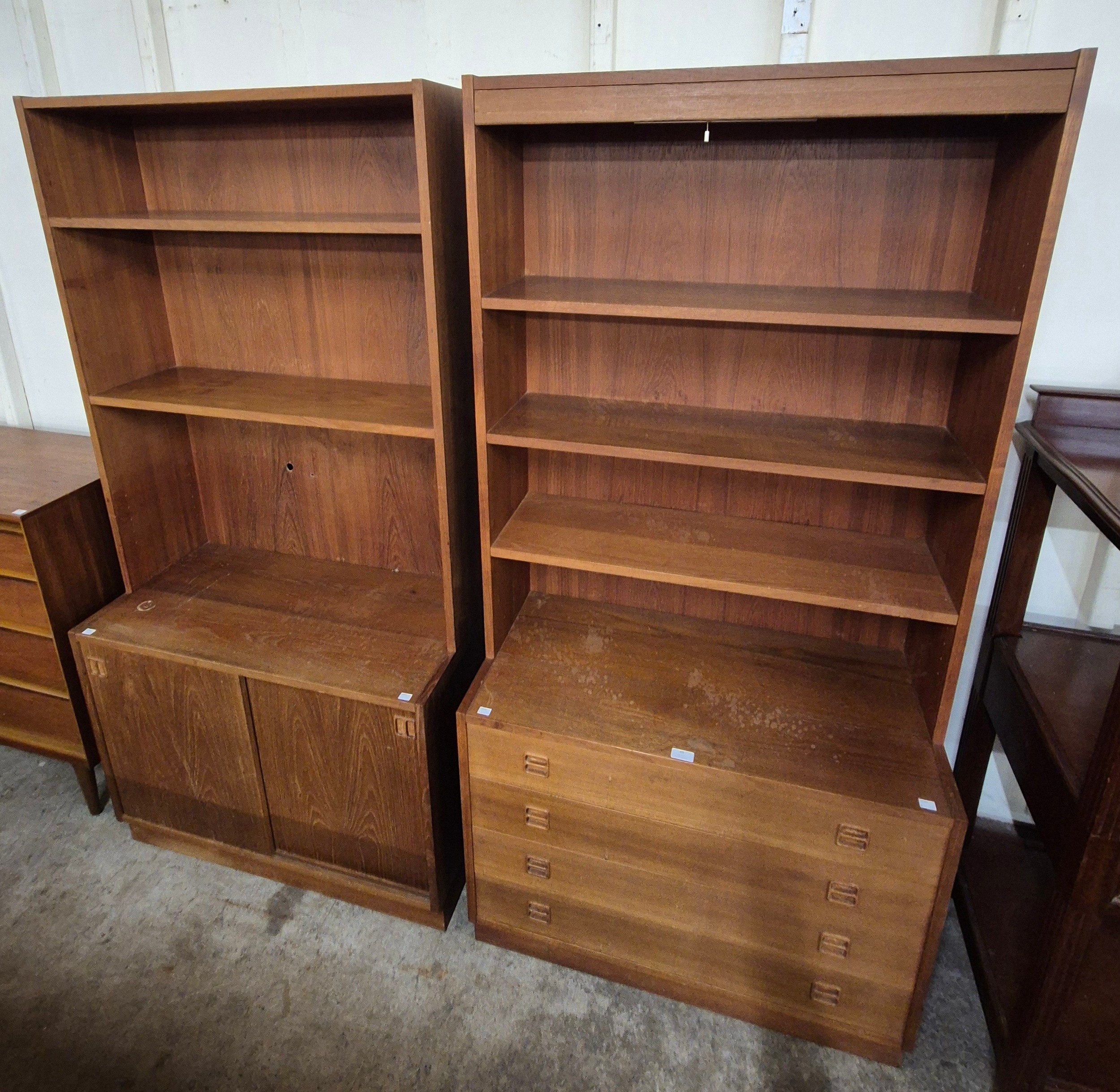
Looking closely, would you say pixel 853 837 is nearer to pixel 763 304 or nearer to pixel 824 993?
pixel 824 993

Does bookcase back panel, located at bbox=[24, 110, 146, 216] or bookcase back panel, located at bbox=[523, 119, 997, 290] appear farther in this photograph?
bookcase back panel, located at bbox=[24, 110, 146, 216]

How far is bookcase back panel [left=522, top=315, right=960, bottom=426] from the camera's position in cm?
176

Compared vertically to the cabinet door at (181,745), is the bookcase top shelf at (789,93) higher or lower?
higher

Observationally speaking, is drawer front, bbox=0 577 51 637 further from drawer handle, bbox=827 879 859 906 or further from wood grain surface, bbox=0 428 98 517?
drawer handle, bbox=827 879 859 906

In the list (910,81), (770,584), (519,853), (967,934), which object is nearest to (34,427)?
(519,853)

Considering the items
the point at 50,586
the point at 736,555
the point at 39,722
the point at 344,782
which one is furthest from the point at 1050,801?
the point at 39,722

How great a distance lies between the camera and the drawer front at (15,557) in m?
2.15

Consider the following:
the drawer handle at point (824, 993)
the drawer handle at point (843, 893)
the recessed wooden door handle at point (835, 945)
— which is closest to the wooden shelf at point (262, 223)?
the drawer handle at point (843, 893)

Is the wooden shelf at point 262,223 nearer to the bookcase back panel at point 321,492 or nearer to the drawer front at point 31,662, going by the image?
the bookcase back panel at point 321,492

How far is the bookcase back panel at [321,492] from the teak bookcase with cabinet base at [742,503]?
375 millimetres

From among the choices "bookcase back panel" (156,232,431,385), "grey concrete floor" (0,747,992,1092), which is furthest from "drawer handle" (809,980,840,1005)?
"bookcase back panel" (156,232,431,385)

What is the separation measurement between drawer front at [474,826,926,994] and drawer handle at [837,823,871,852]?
0.27 feet

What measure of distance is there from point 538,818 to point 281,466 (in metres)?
1.28

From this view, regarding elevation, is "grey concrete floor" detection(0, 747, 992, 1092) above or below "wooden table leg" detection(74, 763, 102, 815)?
below
